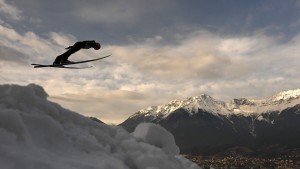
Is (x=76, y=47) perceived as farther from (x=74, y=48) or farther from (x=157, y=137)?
(x=157, y=137)

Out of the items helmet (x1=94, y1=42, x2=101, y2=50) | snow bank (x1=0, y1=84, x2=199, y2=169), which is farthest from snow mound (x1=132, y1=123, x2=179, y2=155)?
helmet (x1=94, y1=42, x2=101, y2=50)

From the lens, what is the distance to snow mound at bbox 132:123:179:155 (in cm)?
2191

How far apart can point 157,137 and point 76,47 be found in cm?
672

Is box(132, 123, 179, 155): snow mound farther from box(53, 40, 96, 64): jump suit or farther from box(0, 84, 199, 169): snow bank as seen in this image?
box(53, 40, 96, 64): jump suit

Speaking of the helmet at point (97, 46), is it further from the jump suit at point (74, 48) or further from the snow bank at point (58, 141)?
the snow bank at point (58, 141)

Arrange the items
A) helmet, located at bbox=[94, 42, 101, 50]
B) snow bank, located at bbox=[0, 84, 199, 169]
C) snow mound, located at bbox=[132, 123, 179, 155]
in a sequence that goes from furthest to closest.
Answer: snow mound, located at bbox=[132, 123, 179, 155]
helmet, located at bbox=[94, 42, 101, 50]
snow bank, located at bbox=[0, 84, 199, 169]

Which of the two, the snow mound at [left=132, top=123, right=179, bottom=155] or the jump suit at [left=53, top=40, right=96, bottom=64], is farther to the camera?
the snow mound at [left=132, top=123, right=179, bottom=155]

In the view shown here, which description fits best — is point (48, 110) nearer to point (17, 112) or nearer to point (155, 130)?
point (17, 112)

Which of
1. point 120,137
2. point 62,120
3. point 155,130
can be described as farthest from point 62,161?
point 155,130

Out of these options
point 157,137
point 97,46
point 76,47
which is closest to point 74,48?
point 76,47

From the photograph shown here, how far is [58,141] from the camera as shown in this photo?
1681 centimetres

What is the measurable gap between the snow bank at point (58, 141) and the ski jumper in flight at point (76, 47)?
3.53m

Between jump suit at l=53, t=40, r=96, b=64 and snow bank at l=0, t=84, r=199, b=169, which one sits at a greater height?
jump suit at l=53, t=40, r=96, b=64

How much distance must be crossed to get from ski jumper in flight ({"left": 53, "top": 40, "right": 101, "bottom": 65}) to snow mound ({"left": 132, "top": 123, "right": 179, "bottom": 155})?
5320mm
